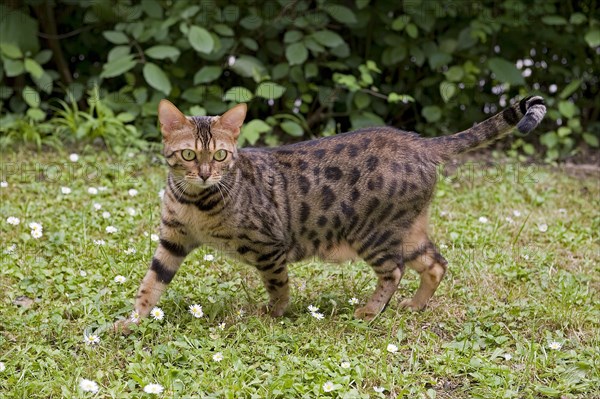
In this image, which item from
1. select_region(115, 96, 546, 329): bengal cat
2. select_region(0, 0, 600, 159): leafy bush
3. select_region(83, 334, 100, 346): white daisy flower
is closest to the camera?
select_region(83, 334, 100, 346): white daisy flower

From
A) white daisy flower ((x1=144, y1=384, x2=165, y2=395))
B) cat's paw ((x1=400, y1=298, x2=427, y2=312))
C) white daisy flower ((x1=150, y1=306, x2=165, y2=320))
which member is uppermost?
white daisy flower ((x1=144, y1=384, x2=165, y2=395))

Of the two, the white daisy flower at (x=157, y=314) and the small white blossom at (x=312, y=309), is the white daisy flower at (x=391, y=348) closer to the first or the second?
the small white blossom at (x=312, y=309)

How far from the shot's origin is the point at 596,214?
6328 millimetres

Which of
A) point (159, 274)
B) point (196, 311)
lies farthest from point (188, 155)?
point (196, 311)

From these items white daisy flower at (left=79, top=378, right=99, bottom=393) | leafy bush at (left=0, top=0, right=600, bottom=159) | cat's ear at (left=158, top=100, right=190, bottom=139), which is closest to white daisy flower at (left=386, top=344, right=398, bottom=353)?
white daisy flower at (left=79, top=378, right=99, bottom=393)

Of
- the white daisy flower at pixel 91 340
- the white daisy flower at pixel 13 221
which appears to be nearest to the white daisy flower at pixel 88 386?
the white daisy flower at pixel 91 340

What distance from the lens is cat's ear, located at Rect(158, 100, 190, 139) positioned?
4164mm

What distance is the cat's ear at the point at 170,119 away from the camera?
13.7ft

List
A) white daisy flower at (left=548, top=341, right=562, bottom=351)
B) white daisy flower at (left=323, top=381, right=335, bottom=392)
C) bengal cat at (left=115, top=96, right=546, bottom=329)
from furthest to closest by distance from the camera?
1. bengal cat at (left=115, top=96, right=546, bottom=329)
2. white daisy flower at (left=548, top=341, right=562, bottom=351)
3. white daisy flower at (left=323, top=381, right=335, bottom=392)

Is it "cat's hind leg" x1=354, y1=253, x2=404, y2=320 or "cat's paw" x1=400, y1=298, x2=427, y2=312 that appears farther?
"cat's paw" x1=400, y1=298, x2=427, y2=312

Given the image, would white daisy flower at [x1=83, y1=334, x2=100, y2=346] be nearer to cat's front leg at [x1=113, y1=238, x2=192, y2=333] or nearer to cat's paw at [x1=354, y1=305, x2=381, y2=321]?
A: cat's front leg at [x1=113, y1=238, x2=192, y2=333]

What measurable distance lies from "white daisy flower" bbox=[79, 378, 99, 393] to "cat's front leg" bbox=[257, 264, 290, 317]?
1.17 meters

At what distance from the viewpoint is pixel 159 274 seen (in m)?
4.36

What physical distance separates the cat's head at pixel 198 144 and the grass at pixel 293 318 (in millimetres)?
770
